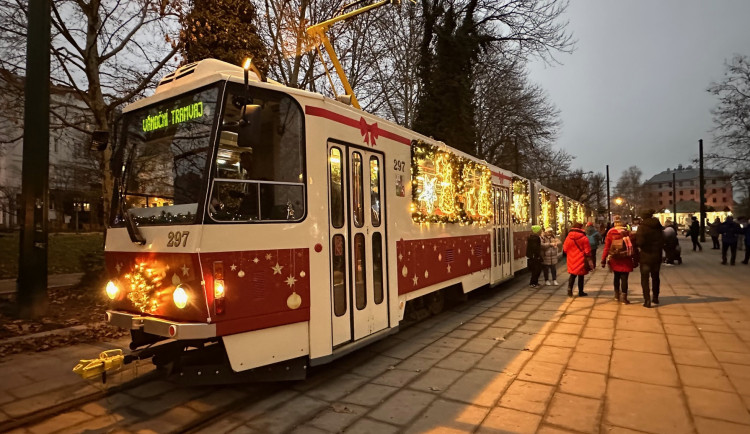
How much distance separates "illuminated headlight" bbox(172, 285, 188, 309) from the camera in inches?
144

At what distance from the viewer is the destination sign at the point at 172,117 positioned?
406 cm

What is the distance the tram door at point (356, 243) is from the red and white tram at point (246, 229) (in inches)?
0.8

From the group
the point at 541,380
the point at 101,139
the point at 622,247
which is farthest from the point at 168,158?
the point at 622,247

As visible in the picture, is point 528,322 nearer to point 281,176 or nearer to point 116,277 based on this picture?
point 281,176

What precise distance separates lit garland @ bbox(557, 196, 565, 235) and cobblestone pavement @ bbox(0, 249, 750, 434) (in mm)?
12681

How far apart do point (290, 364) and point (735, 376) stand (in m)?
4.86

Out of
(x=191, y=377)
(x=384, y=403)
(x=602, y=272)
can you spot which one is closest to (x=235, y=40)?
(x=191, y=377)

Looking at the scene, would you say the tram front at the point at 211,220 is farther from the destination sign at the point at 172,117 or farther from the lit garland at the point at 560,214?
the lit garland at the point at 560,214

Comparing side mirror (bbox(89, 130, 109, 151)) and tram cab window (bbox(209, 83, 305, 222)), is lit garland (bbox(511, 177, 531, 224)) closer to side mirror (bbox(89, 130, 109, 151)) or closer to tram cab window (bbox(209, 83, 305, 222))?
tram cab window (bbox(209, 83, 305, 222))

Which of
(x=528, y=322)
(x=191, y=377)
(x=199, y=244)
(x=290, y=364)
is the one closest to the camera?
(x=199, y=244)

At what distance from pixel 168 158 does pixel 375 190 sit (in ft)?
8.13

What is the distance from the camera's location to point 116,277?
14.6 ft

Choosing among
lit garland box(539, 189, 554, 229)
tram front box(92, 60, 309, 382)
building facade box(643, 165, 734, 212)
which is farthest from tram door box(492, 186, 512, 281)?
building facade box(643, 165, 734, 212)

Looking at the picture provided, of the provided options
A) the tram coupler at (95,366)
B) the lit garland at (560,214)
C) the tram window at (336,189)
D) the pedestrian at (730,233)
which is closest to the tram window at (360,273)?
the tram window at (336,189)
